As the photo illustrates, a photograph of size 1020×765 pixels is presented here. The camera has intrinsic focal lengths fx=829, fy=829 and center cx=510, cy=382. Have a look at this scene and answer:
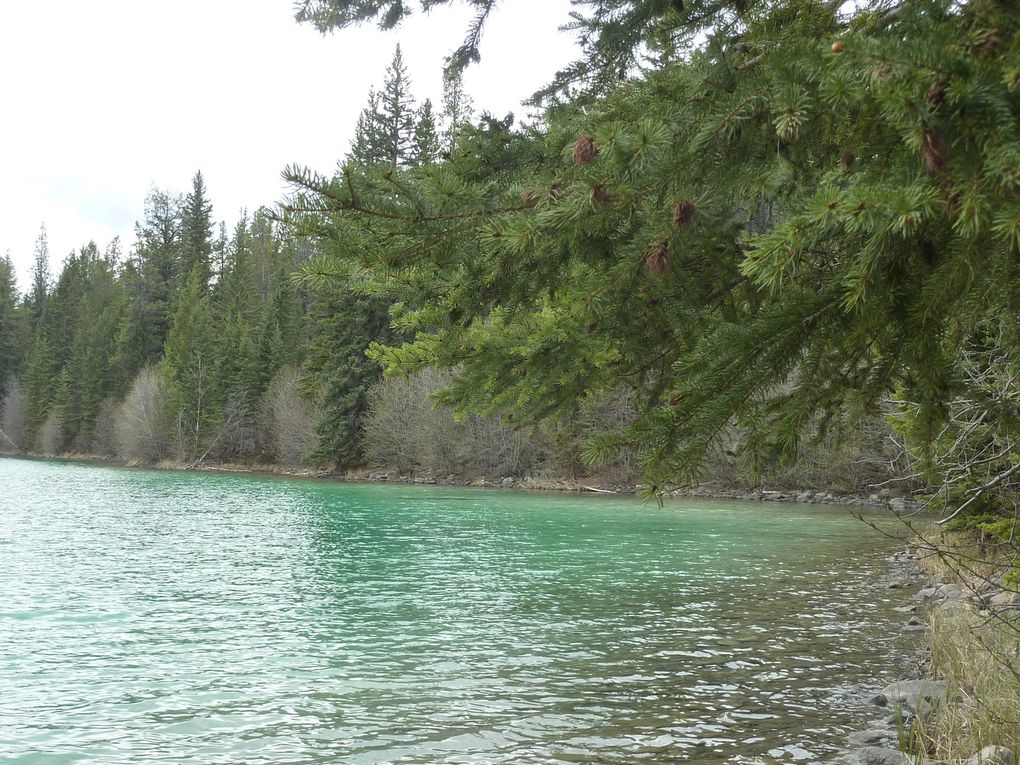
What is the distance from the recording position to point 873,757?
508cm

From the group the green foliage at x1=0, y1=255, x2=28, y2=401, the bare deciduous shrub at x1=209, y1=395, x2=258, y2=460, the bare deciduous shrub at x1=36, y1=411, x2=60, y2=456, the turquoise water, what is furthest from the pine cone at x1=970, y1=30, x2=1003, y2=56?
the green foliage at x1=0, y1=255, x2=28, y2=401

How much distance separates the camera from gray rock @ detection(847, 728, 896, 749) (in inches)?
215

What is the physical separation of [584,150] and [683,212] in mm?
418

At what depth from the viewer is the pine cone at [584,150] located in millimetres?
2594

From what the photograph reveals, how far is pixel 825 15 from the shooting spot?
3559 mm

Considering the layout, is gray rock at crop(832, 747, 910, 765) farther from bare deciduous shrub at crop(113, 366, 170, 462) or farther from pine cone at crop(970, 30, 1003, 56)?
bare deciduous shrub at crop(113, 366, 170, 462)

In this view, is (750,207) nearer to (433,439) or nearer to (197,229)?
(433,439)

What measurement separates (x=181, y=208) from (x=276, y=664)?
7623cm

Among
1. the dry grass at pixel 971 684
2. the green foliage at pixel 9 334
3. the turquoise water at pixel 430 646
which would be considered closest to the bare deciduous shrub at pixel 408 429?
the turquoise water at pixel 430 646

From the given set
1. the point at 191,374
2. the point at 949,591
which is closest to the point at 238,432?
the point at 191,374

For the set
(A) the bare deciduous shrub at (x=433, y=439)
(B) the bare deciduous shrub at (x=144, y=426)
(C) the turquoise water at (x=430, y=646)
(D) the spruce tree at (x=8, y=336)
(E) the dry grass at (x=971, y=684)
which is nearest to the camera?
(E) the dry grass at (x=971, y=684)

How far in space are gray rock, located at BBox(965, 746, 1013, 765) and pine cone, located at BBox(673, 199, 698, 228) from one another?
10.8 ft

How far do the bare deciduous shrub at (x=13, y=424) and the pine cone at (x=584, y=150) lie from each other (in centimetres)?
Answer: 8037

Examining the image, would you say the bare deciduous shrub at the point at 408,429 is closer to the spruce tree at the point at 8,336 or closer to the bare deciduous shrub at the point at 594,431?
the bare deciduous shrub at the point at 594,431
